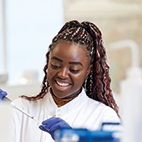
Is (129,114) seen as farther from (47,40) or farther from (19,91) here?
(47,40)

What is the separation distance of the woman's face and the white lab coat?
7 centimetres

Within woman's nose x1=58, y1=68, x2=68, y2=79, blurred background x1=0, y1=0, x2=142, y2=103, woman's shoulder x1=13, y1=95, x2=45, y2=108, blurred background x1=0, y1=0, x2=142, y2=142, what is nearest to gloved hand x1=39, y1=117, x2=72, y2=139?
woman's nose x1=58, y1=68, x2=68, y2=79

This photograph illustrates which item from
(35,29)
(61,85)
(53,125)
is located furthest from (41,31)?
(53,125)

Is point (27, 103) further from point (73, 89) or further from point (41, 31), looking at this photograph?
point (41, 31)

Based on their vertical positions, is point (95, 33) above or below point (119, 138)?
above

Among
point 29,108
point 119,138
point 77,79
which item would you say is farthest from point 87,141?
point 29,108

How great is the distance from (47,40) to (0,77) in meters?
0.49

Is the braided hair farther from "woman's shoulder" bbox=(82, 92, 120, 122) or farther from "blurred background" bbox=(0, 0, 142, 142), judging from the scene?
"blurred background" bbox=(0, 0, 142, 142)

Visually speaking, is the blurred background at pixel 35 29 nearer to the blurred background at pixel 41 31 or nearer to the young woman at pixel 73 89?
the blurred background at pixel 41 31

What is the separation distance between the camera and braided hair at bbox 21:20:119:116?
83 cm

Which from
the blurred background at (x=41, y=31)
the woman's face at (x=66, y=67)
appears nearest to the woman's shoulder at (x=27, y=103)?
the woman's face at (x=66, y=67)

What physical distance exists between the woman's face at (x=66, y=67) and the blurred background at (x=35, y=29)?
1.16 m

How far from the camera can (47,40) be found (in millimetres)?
2248

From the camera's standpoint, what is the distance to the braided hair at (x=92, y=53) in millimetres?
835
